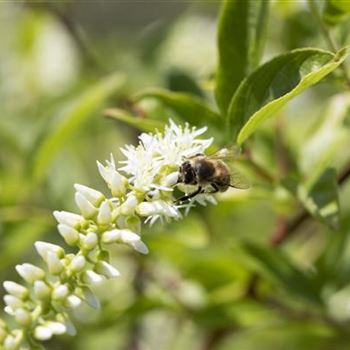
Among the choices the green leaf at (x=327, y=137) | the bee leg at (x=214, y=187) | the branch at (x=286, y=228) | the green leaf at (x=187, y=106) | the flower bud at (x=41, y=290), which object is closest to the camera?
the flower bud at (x=41, y=290)

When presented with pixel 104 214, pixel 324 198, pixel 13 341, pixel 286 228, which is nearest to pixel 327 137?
pixel 286 228

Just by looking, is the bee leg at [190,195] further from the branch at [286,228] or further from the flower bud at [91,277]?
the branch at [286,228]

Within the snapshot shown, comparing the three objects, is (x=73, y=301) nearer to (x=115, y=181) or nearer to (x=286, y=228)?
(x=115, y=181)

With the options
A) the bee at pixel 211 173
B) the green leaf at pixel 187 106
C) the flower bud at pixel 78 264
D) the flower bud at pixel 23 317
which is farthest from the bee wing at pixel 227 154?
the flower bud at pixel 23 317

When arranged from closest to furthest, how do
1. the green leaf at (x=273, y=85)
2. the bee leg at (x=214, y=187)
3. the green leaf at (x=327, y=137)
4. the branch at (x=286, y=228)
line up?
1. the green leaf at (x=273, y=85)
2. the bee leg at (x=214, y=187)
3. the green leaf at (x=327, y=137)
4. the branch at (x=286, y=228)

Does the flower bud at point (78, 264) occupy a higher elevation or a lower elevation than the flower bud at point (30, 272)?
lower

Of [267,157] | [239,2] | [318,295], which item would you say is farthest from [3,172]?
[239,2]
